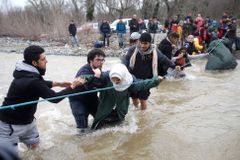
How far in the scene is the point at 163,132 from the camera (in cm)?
531

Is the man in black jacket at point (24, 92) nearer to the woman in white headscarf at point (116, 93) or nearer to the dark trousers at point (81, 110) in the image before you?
the dark trousers at point (81, 110)

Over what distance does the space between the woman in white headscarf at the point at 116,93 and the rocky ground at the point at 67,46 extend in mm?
9981

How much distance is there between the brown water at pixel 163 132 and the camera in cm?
446

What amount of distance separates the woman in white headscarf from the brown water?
28 cm

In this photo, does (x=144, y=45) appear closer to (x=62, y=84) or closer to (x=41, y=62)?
(x=62, y=84)

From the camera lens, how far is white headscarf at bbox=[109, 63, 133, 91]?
4.43 m

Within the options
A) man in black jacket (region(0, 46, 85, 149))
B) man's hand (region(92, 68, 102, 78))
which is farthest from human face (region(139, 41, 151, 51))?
man in black jacket (region(0, 46, 85, 149))

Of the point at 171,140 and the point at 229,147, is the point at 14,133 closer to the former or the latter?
the point at 171,140

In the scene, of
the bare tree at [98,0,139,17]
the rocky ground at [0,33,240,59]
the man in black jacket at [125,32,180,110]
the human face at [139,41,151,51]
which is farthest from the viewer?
the bare tree at [98,0,139,17]

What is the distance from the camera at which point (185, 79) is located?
9.56m

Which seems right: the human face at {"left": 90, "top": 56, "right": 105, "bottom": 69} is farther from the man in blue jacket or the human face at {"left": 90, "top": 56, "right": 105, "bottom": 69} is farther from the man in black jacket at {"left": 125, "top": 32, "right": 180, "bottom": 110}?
the man in black jacket at {"left": 125, "top": 32, "right": 180, "bottom": 110}

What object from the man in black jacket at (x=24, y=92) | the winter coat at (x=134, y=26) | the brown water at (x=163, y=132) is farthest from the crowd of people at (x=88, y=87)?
the winter coat at (x=134, y=26)

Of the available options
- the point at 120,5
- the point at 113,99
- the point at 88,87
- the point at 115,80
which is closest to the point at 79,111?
the point at 88,87

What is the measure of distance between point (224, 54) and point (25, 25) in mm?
19926
